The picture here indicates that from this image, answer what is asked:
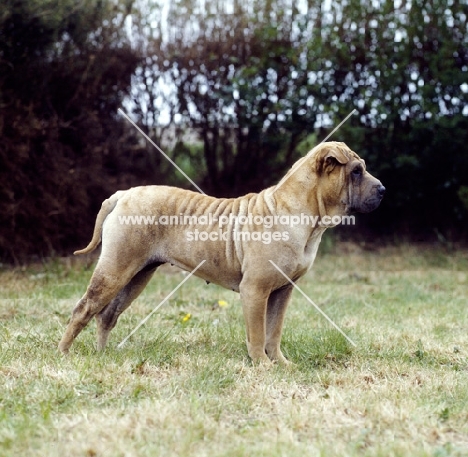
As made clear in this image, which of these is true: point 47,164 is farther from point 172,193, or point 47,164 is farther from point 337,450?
point 337,450

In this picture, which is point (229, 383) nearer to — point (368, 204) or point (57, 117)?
point (368, 204)

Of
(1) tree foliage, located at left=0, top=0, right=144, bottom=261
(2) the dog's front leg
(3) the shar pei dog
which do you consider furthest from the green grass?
(1) tree foliage, located at left=0, top=0, right=144, bottom=261

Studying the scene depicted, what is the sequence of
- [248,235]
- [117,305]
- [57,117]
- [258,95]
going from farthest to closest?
[258,95], [57,117], [117,305], [248,235]

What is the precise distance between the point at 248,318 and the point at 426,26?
23.5 feet

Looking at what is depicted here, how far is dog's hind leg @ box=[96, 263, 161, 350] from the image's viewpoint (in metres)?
5.32

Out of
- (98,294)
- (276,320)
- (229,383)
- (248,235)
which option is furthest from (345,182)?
(98,294)

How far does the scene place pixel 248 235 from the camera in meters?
4.96

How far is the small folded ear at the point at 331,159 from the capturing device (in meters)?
4.86

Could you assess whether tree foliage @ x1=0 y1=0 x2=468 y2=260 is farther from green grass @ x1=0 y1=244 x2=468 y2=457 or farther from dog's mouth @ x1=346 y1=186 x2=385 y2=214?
dog's mouth @ x1=346 y1=186 x2=385 y2=214

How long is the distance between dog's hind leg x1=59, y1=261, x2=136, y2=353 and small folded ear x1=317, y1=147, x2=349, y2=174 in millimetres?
1547

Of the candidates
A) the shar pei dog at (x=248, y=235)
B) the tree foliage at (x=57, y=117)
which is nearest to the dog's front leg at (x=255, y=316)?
the shar pei dog at (x=248, y=235)

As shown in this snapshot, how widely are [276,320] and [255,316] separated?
1.22 feet

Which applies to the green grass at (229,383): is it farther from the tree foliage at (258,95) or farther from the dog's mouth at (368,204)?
the tree foliage at (258,95)

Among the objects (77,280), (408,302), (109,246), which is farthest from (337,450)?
(77,280)
